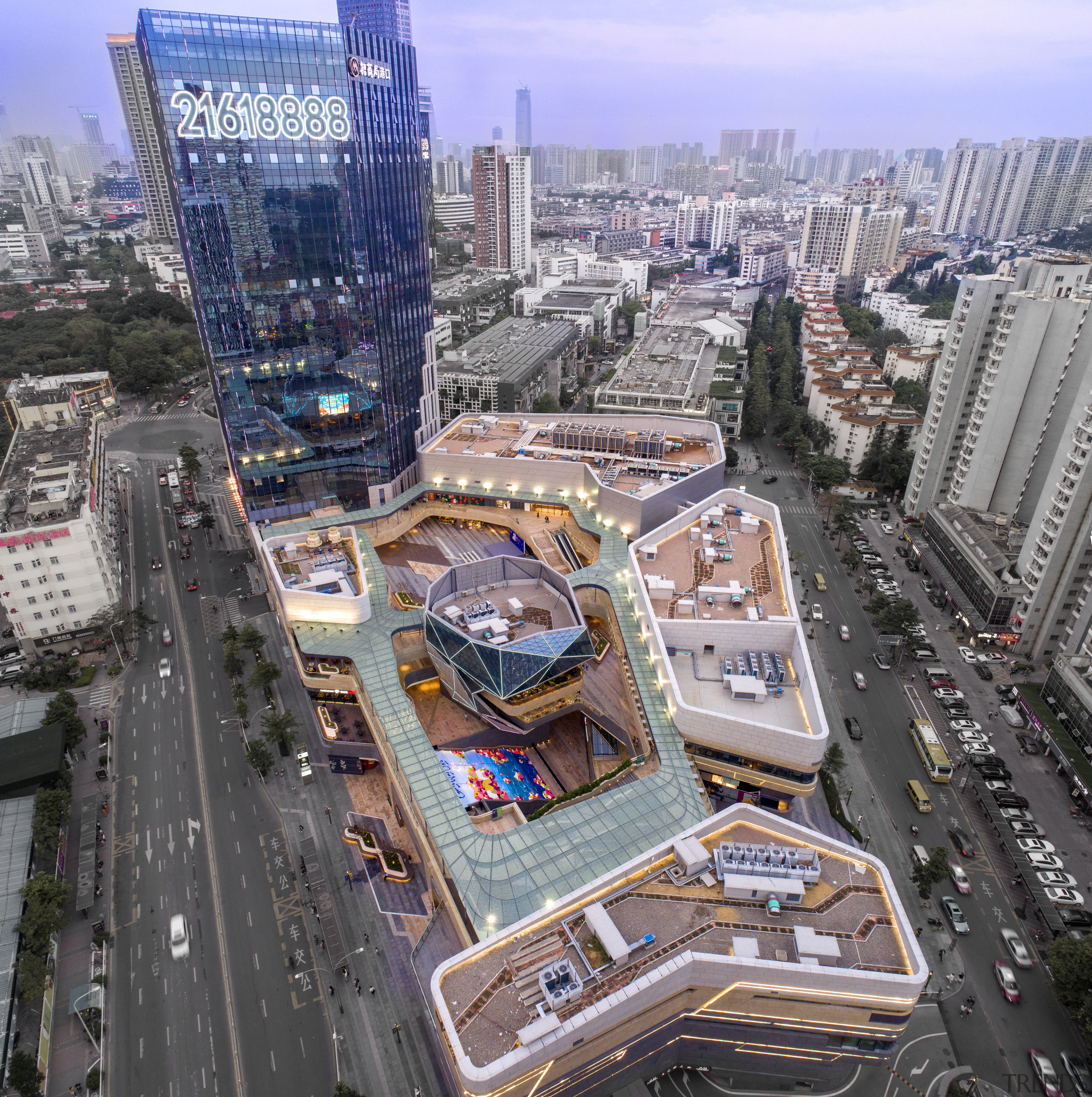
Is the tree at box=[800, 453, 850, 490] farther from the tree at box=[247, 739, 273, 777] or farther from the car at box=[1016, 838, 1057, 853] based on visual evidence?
the tree at box=[247, 739, 273, 777]

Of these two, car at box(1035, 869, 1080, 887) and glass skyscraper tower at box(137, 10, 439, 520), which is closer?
car at box(1035, 869, 1080, 887)

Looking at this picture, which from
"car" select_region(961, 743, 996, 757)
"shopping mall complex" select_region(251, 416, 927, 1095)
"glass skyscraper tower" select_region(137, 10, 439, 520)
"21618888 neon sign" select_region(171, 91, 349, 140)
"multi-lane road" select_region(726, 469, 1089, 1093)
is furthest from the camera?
"glass skyscraper tower" select_region(137, 10, 439, 520)

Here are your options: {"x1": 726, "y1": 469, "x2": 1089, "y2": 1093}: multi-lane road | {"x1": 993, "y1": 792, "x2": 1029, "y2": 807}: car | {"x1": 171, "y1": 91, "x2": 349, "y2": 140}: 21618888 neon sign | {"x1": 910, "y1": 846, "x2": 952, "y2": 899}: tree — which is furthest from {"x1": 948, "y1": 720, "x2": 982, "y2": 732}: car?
{"x1": 171, "y1": 91, "x2": 349, "y2": 140}: 21618888 neon sign

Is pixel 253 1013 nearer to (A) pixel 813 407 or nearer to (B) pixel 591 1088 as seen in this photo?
(B) pixel 591 1088

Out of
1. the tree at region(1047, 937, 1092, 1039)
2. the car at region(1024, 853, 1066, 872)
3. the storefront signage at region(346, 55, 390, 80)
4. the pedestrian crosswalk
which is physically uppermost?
the storefront signage at region(346, 55, 390, 80)

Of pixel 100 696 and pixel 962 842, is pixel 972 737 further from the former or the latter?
pixel 100 696

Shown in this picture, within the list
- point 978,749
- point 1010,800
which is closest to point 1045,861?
point 1010,800
